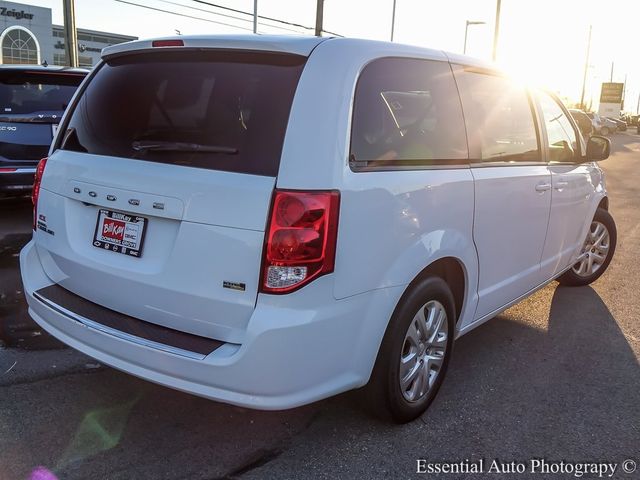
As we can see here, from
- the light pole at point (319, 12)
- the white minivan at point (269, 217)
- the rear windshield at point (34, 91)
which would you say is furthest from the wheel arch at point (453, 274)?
the light pole at point (319, 12)

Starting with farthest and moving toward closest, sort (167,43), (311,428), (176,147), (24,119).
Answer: (24,119) → (311,428) → (167,43) → (176,147)

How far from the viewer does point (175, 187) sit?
2500 mm

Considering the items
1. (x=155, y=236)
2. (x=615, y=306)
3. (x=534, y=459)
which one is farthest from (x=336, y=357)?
(x=615, y=306)

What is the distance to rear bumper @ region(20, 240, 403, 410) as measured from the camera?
2365 mm

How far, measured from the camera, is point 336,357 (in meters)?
2.54

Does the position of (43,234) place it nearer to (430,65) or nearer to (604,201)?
(430,65)

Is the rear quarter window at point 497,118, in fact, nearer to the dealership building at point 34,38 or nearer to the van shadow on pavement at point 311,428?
the van shadow on pavement at point 311,428

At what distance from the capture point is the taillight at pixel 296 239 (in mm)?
2354

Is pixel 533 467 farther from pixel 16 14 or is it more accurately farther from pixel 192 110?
pixel 16 14

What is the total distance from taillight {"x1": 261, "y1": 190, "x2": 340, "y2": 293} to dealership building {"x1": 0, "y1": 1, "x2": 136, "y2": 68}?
71467mm

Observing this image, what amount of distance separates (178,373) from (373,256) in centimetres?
93

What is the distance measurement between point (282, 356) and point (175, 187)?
0.81 m

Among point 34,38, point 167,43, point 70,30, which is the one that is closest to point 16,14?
point 34,38

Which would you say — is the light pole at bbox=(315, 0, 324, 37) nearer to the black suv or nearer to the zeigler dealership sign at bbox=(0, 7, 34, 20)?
the black suv
